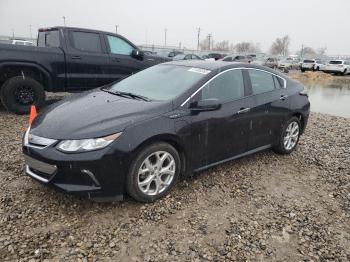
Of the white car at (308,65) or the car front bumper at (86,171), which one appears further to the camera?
the white car at (308,65)

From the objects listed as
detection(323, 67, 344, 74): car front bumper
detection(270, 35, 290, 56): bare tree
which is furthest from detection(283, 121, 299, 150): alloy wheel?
Answer: detection(270, 35, 290, 56): bare tree

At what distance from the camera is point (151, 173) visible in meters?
3.50

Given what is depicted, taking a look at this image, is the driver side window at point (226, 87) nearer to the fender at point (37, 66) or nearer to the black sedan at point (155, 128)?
the black sedan at point (155, 128)

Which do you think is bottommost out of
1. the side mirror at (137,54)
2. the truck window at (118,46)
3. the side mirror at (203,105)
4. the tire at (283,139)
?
the tire at (283,139)

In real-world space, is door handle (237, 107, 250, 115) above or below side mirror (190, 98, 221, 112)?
below

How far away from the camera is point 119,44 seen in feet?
26.9

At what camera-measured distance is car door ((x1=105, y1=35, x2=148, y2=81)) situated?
799 cm

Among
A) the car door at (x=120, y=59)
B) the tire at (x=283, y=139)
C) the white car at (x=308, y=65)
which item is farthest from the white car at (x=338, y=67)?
the tire at (x=283, y=139)

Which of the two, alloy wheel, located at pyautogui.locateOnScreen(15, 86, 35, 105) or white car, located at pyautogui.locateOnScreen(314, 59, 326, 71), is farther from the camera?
white car, located at pyautogui.locateOnScreen(314, 59, 326, 71)

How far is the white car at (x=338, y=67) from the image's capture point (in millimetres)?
29312

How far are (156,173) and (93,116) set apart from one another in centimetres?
90

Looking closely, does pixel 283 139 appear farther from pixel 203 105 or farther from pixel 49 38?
pixel 49 38

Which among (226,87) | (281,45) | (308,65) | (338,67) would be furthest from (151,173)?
(281,45)

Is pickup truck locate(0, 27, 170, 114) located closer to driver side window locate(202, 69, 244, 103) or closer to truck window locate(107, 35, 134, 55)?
truck window locate(107, 35, 134, 55)
